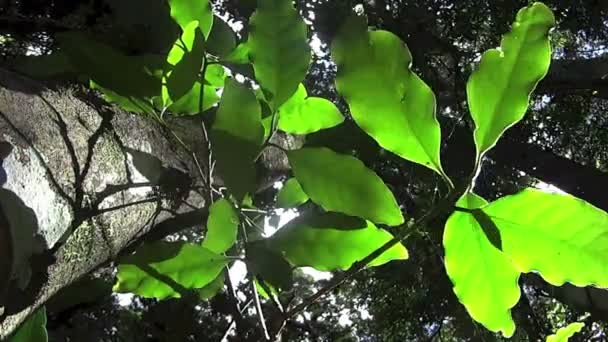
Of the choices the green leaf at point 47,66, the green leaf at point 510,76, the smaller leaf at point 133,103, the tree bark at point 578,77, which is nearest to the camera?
the green leaf at point 510,76

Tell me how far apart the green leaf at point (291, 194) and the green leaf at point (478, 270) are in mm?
268

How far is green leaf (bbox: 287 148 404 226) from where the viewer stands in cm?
51

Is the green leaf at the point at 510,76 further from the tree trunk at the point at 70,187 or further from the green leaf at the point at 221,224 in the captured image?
the tree trunk at the point at 70,187

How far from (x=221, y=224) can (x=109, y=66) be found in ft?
0.64

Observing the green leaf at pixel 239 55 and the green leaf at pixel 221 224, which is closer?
the green leaf at pixel 221 224

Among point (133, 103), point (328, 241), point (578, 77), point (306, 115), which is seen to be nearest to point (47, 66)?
point (133, 103)

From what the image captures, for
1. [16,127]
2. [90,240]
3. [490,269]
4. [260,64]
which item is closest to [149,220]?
[90,240]

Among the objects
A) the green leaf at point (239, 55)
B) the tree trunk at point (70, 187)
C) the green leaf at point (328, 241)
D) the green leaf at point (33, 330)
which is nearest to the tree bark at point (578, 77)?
the tree trunk at point (70, 187)

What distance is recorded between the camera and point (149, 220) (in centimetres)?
97

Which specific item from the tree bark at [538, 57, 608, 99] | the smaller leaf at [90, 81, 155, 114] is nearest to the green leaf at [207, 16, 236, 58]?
the smaller leaf at [90, 81, 155, 114]

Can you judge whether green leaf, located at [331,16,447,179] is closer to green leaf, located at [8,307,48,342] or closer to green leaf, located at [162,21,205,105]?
green leaf, located at [162,21,205,105]

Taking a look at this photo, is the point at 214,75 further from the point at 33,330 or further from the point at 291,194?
the point at 33,330

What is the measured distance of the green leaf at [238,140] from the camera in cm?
56

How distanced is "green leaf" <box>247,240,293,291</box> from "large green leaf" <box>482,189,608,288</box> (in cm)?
19
